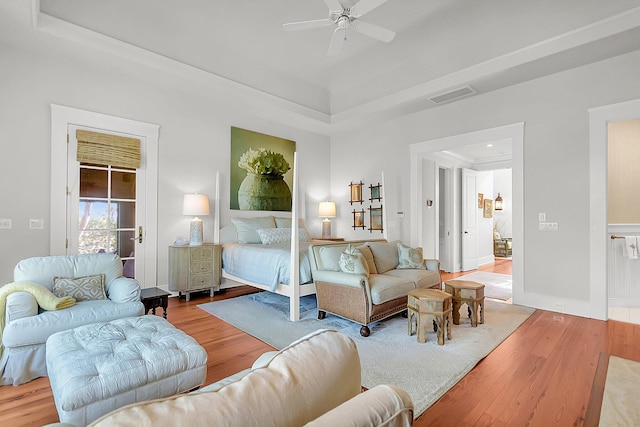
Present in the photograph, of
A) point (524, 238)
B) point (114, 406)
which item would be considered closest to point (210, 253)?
point (114, 406)

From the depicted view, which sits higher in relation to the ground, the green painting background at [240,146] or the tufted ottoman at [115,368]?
the green painting background at [240,146]

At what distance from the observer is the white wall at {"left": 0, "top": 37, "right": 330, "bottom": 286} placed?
3.47 meters

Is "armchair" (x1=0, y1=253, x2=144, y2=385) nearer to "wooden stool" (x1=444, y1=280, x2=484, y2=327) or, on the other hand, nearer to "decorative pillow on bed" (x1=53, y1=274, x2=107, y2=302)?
"decorative pillow on bed" (x1=53, y1=274, x2=107, y2=302)

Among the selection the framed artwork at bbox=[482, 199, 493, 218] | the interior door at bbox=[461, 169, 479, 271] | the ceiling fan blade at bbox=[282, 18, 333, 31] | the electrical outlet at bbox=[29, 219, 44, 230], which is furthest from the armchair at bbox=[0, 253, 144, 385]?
the framed artwork at bbox=[482, 199, 493, 218]

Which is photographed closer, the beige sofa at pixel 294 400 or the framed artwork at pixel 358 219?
the beige sofa at pixel 294 400

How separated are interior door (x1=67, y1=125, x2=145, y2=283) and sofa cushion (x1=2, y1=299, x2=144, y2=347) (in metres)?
1.73

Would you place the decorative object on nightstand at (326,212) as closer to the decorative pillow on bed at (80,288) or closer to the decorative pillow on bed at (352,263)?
the decorative pillow on bed at (352,263)

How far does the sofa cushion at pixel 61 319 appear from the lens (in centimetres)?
215

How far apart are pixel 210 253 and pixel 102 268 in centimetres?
171

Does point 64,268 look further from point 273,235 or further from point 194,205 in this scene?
point 273,235

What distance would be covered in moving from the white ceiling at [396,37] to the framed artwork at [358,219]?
1.98m

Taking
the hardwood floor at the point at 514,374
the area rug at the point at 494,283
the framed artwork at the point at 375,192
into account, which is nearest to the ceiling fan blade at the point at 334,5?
the hardwood floor at the point at 514,374

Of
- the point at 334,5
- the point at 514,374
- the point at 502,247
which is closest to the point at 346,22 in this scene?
the point at 334,5

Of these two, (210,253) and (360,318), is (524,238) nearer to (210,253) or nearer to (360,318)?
(360,318)
